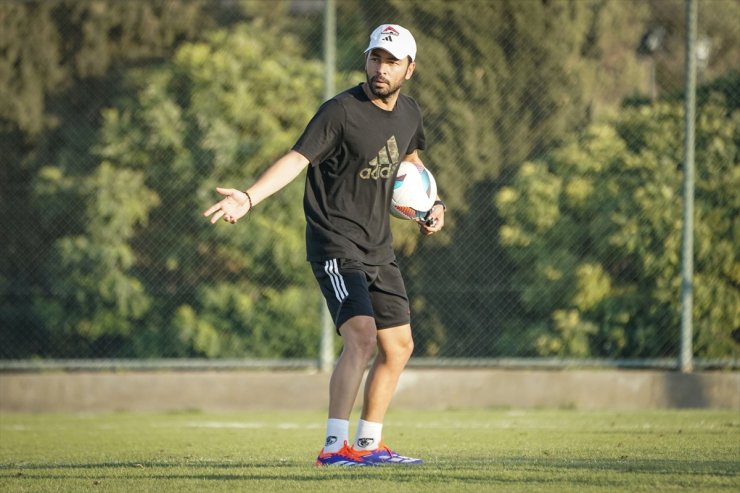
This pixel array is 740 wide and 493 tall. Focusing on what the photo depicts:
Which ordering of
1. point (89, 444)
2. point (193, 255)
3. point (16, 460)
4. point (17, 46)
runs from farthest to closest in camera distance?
1. point (17, 46)
2. point (193, 255)
3. point (89, 444)
4. point (16, 460)

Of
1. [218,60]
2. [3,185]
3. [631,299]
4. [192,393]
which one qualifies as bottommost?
[192,393]

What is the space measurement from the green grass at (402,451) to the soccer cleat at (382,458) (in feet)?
0.33

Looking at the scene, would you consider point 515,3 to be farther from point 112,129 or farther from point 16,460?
point 16,460

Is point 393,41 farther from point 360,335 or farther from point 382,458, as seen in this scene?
point 382,458

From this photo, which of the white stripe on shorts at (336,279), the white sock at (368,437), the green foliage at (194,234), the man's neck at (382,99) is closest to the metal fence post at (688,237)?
the green foliage at (194,234)

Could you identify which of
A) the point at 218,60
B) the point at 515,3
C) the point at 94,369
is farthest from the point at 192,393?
the point at 515,3

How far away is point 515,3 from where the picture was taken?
36.6 ft

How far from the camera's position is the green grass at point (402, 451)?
4.45 metres

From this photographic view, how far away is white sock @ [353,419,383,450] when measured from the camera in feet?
17.3

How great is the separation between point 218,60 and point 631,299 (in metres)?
4.71

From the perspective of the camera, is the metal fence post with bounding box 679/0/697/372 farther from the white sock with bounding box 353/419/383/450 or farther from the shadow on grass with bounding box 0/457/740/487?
the white sock with bounding box 353/419/383/450

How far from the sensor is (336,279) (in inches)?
203

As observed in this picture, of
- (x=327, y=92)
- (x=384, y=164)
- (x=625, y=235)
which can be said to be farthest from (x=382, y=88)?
(x=625, y=235)

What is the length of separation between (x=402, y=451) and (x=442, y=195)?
4.95 metres
